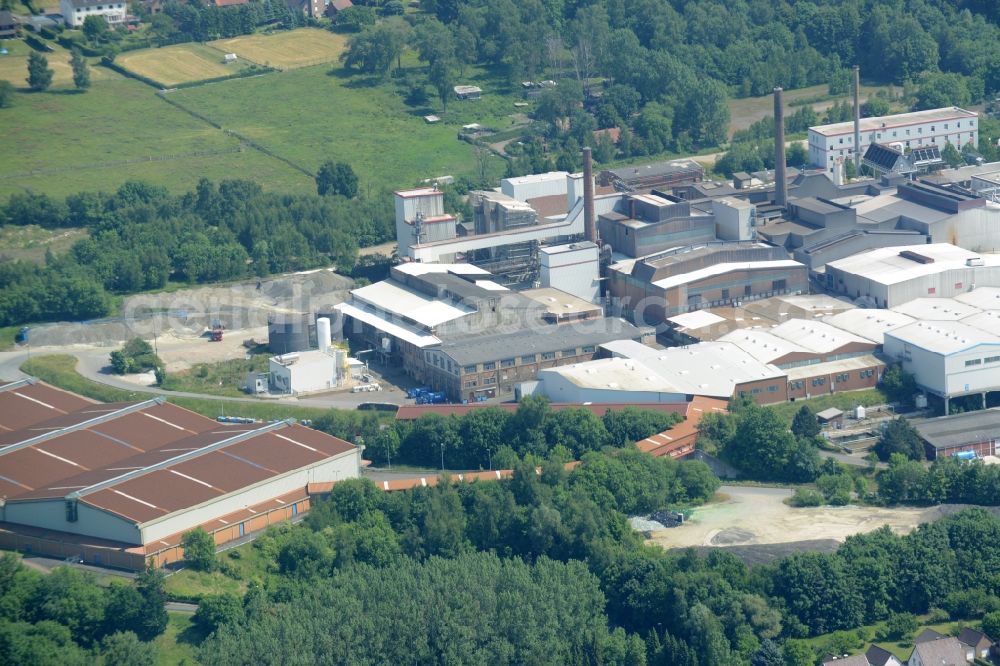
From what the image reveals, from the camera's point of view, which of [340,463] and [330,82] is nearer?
[340,463]

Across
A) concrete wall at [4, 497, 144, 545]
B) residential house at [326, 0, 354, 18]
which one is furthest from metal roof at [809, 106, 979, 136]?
concrete wall at [4, 497, 144, 545]

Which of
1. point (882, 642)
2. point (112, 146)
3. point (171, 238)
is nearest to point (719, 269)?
point (171, 238)

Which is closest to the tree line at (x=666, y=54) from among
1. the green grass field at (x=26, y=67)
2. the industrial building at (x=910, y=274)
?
the green grass field at (x=26, y=67)

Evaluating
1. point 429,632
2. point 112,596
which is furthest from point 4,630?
point 429,632

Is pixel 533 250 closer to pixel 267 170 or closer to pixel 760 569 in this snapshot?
pixel 267 170

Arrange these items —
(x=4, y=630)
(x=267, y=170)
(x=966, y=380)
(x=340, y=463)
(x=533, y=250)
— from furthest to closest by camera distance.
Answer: (x=267, y=170), (x=533, y=250), (x=966, y=380), (x=340, y=463), (x=4, y=630)
